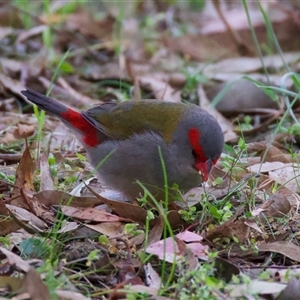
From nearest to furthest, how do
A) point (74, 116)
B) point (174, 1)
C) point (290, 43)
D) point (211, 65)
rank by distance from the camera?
point (74, 116) → point (211, 65) → point (290, 43) → point (174, 1)

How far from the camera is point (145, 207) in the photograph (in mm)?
3395

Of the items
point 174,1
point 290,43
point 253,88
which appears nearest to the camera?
point 253,88

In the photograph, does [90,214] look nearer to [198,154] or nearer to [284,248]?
[198,154]

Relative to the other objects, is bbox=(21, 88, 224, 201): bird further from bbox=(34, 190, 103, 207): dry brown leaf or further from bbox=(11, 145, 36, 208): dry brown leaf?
bbox=(11, 145, 36, 208): dry brown leaf

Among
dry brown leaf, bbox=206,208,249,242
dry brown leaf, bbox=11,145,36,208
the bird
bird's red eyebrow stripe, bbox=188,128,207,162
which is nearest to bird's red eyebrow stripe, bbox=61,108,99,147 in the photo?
the bird

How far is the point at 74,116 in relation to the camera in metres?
4.01

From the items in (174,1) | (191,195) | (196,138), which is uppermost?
(196,138)

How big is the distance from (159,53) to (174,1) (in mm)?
2131

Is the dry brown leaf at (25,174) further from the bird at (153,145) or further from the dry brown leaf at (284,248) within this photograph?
the dry brown leaf at (284,248)

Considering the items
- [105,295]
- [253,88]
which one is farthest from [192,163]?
[253,88]

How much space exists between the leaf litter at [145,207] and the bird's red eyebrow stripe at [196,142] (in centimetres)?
18

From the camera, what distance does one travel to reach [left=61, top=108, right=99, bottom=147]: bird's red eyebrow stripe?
12.8 ft

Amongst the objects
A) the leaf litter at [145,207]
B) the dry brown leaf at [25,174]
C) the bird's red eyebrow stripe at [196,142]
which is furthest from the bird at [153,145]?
the dry brown leaf at [25,174]

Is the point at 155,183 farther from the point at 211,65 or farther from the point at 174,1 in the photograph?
the point at 174,1
